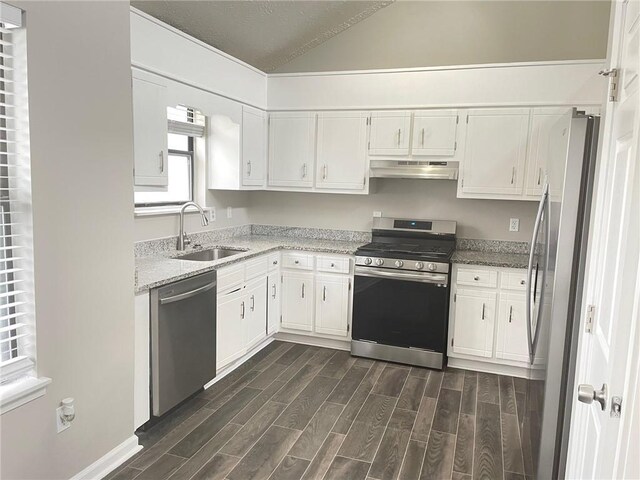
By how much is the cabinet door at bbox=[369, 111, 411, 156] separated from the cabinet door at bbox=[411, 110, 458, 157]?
0.26 feet

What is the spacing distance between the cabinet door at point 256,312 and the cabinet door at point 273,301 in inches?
A: 2.9

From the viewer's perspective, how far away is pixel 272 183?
4.68 meters

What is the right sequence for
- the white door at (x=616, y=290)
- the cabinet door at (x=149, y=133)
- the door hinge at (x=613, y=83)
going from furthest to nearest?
the cabinet door at (x=149, y=133)
the door hinge at (x=613, y=83)
the white door at (x=616, y=290)

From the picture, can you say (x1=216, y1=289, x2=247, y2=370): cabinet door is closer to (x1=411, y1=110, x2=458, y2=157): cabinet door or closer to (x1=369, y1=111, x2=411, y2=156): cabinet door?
(x1=369, y1=111, x2=411, y2=156): cabinet door

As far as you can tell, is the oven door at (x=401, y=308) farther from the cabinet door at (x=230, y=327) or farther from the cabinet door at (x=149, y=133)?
the cabinet door at (x=149, y=133)

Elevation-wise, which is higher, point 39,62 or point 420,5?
point 420,5

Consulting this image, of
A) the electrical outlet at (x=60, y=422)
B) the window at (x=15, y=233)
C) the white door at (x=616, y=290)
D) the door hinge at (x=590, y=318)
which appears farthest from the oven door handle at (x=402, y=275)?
the window at (x=15, y=233)

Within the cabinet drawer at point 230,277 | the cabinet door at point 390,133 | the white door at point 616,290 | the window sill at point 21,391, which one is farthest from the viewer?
the cabinet door at point 390,133

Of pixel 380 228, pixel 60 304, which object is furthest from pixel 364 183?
pixel 60 304

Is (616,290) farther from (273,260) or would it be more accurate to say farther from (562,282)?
(273,260)

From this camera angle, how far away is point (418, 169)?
4.07 m

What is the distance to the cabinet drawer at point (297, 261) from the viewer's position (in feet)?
14.2

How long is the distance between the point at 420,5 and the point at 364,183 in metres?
1.61

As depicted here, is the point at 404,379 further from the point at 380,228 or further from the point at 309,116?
the point at 309,116
